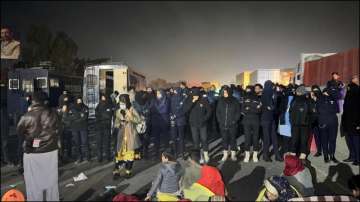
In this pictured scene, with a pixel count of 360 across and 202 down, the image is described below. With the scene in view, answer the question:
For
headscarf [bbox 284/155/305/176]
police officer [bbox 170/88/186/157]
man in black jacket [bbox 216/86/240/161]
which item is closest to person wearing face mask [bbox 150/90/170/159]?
police officer [bbox 170/88/186/157]

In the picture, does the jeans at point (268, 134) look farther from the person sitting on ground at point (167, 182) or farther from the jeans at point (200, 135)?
the person sitting on ground at point (167, 182)

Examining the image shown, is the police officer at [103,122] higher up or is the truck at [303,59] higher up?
the truck at [303,59]

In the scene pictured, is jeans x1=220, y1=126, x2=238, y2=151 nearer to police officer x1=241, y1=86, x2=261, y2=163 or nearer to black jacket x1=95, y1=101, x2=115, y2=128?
police officer x1=241, y1=86, x2=261, y2=163

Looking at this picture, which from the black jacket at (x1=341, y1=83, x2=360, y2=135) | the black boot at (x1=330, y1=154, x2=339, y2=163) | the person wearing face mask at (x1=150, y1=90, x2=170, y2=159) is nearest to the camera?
the black jacket at (x1=341, y1=83, x2=360, y2=135)

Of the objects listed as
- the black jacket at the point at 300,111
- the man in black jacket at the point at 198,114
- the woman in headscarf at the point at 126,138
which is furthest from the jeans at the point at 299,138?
the woman in headscarf at the point at 126,138

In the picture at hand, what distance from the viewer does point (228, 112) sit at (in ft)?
33.8

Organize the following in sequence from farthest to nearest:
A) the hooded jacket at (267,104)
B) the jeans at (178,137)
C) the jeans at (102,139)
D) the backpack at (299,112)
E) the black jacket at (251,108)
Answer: the jeans at (178,137), the jeans at (102,139), the hooded jacket at (267,104), the black jacket at (251,108), the backpack at (299,112)

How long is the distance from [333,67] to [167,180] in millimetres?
15983

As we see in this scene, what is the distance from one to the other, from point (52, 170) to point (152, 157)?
497 cm

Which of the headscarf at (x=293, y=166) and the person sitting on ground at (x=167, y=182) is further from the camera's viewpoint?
the person sitting on ground at (x=167, y=182)

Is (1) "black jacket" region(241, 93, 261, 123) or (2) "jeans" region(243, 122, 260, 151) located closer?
(1) "black jacket" region(241, 93, 261, 123)

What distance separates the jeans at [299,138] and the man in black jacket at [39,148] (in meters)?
5.78

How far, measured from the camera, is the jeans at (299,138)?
9.53 meters

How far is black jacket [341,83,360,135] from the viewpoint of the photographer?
8875 mm
